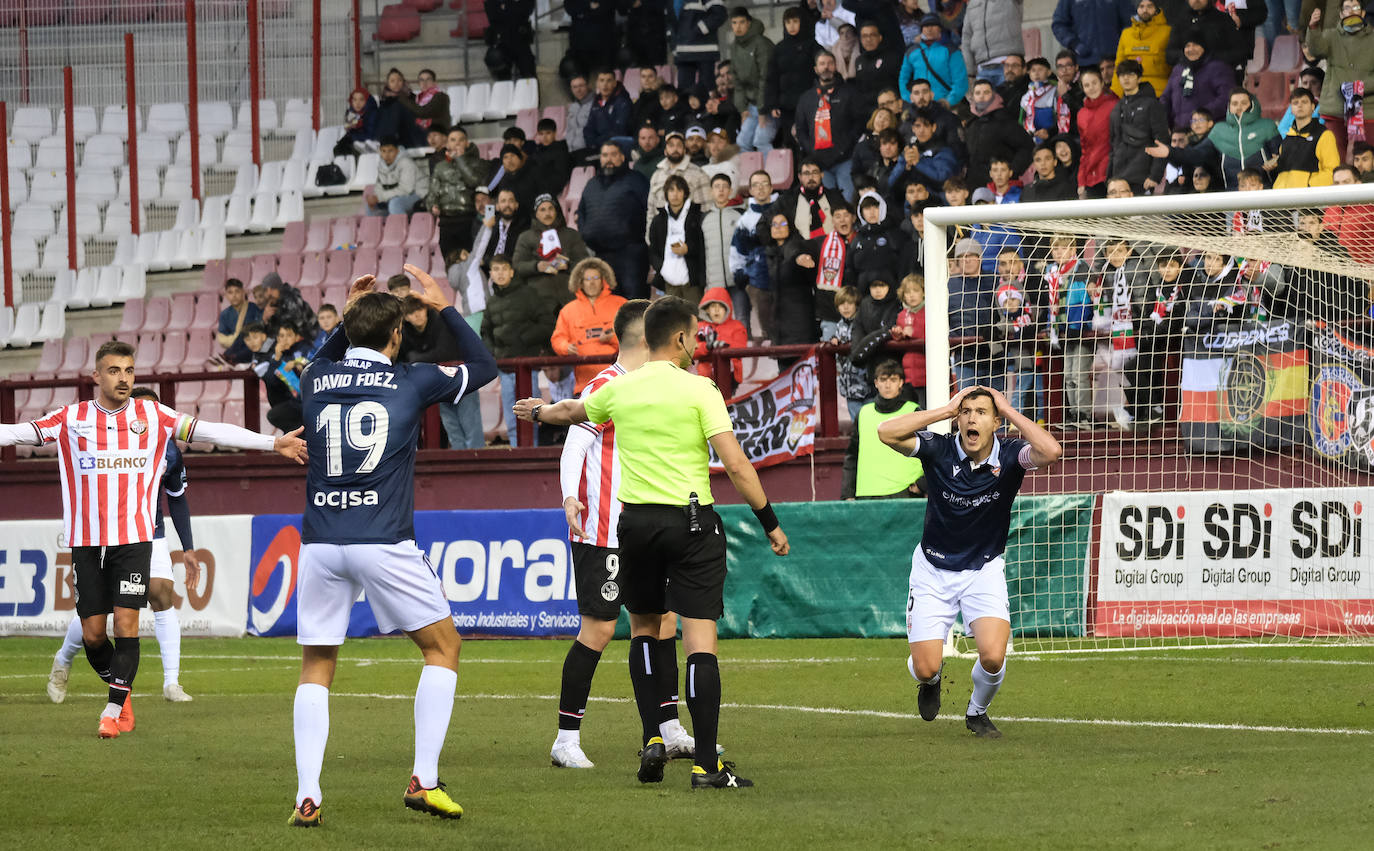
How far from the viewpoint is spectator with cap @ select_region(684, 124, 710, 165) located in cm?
1898

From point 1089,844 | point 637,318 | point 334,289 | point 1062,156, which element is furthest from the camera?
point 334,289

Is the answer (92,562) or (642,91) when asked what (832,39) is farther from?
(92,562)

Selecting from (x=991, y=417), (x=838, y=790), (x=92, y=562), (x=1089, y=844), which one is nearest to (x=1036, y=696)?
(x=991, y=417)

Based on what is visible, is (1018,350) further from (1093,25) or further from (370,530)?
(370,530)

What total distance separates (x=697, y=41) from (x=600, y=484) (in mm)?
13913

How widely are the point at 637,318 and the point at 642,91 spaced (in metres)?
13.3

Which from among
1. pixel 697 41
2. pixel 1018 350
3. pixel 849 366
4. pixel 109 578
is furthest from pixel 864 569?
pixel 697 41

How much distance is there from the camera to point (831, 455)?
17.1 metres

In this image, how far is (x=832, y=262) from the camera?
17.1 metres

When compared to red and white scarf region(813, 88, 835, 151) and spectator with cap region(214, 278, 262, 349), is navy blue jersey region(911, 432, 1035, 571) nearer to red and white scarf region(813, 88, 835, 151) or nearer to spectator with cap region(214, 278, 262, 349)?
red and white scarf region(813, 88, 835, 151)

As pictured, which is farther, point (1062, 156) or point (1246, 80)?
point (1246, 80)

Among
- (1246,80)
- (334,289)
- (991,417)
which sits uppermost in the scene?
(1246,80)

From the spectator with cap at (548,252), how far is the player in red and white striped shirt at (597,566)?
9.79m

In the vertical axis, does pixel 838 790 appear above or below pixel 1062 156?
below
